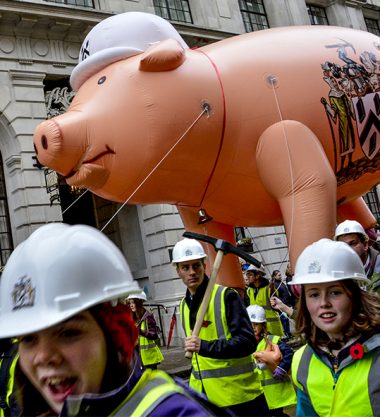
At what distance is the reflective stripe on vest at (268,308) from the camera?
308 inches

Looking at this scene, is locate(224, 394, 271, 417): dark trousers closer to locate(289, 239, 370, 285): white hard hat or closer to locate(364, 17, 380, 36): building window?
locate(289, 239, 370, 285): white hard hat

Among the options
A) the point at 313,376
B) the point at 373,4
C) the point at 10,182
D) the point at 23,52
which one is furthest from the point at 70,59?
the point at 373,4

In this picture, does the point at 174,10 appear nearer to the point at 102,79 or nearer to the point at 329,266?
the point at 102,79

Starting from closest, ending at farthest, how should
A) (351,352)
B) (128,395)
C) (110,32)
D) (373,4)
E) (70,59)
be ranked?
(128,395) → (351,352) → (110,32) → (70,59) → (373,4)

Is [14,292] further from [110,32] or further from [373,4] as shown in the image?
[373,4]

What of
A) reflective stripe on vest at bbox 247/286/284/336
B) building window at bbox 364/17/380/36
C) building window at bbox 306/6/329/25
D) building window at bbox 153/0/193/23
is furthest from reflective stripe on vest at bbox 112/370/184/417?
building window at bbox 364/17/380/36

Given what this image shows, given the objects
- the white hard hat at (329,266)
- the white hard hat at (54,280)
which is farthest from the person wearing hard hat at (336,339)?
the white hard hat at (54,280)

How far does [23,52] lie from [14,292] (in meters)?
12.1

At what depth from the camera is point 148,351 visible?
25.1ft

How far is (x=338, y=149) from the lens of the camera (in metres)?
4.89

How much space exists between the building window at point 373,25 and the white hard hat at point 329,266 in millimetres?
21584

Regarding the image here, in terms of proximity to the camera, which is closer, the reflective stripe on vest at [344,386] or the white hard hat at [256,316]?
the reflective stripe on vest at [344,386]

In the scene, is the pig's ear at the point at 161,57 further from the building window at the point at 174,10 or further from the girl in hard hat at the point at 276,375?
the building window at the point at 174,10

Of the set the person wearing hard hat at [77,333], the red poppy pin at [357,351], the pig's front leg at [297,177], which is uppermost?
the pig's front leg at [297,177]
